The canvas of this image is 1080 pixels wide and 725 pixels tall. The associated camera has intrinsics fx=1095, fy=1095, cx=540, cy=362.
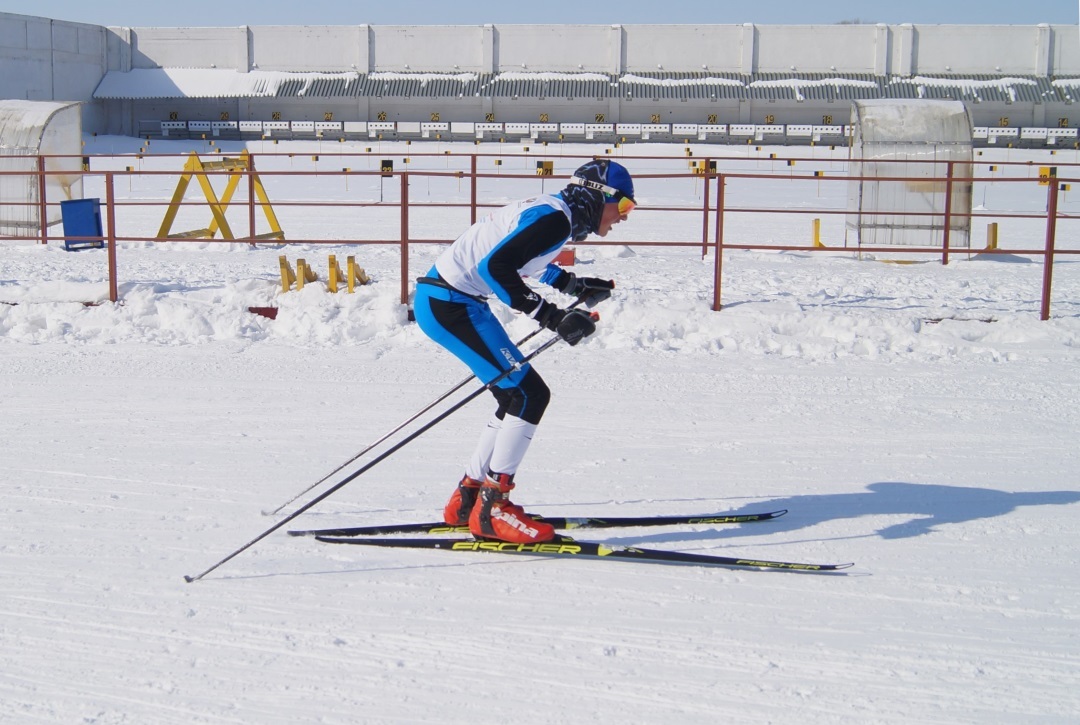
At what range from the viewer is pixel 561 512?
203 inches

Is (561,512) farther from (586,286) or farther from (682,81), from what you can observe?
(682,81)

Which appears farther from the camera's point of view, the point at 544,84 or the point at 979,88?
the point at 544,84

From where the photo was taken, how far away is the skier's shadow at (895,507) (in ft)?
16.1

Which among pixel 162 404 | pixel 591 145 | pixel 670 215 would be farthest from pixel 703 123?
pixel 162 404

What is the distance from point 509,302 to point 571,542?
1.08 meters

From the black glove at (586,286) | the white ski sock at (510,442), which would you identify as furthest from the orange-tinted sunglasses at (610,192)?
the white ski sock at (510,442)

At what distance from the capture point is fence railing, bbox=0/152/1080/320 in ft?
33.4

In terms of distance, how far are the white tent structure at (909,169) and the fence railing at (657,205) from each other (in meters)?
0.15

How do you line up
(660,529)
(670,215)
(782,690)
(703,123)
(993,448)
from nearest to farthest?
(782,690)
(660,529)
(993,448)
(670,215)
(703,123)

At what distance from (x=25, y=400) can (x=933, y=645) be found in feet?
19.5

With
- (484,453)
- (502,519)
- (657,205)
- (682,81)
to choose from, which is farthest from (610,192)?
(682,81)

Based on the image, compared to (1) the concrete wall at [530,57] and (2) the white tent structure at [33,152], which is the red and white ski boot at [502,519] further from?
(1) the concrete wall at [530,57]

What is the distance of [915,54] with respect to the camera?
4300 centimetres

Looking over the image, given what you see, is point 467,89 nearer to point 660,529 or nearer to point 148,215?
point 148,215
